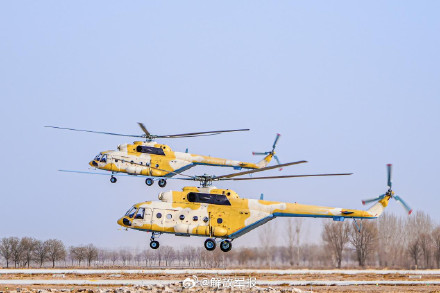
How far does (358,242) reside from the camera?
86.3 meters

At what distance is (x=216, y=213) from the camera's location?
4138 cm

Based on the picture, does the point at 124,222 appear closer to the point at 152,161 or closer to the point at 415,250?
the point at 152,161

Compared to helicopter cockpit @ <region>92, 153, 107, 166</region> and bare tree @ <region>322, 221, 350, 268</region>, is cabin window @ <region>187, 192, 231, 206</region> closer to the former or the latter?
helicopter cockpit @ <region>92, 153, 107, 166</region>

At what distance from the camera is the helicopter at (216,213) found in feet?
134

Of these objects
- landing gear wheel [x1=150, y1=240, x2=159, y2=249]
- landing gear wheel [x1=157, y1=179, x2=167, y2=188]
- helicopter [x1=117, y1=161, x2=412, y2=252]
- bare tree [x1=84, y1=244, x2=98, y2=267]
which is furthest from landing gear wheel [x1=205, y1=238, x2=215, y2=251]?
bare tree [x1=84, y1=244, x2=98, y2=267]

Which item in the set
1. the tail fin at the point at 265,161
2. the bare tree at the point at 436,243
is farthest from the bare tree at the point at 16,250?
the bare tree at the point at 436,243

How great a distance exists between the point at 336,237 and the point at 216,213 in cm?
5072

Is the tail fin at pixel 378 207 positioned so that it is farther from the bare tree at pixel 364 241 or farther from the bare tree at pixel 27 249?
the bare tree at pixel 27 249

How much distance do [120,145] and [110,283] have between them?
658 inches

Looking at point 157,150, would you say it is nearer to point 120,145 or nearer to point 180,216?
point 120,145

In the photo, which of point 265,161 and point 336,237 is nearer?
point 265,161

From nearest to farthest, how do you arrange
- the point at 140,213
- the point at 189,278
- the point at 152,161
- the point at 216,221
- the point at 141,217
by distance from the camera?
the point at 189,278 → the point at 216,221 → the point at 141,217 → the point at 140,213 → the point at 152,161

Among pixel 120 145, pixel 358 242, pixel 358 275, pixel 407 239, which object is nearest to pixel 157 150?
pixel 120 145

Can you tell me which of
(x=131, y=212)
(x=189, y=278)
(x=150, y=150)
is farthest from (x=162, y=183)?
(x=189, y=278)
